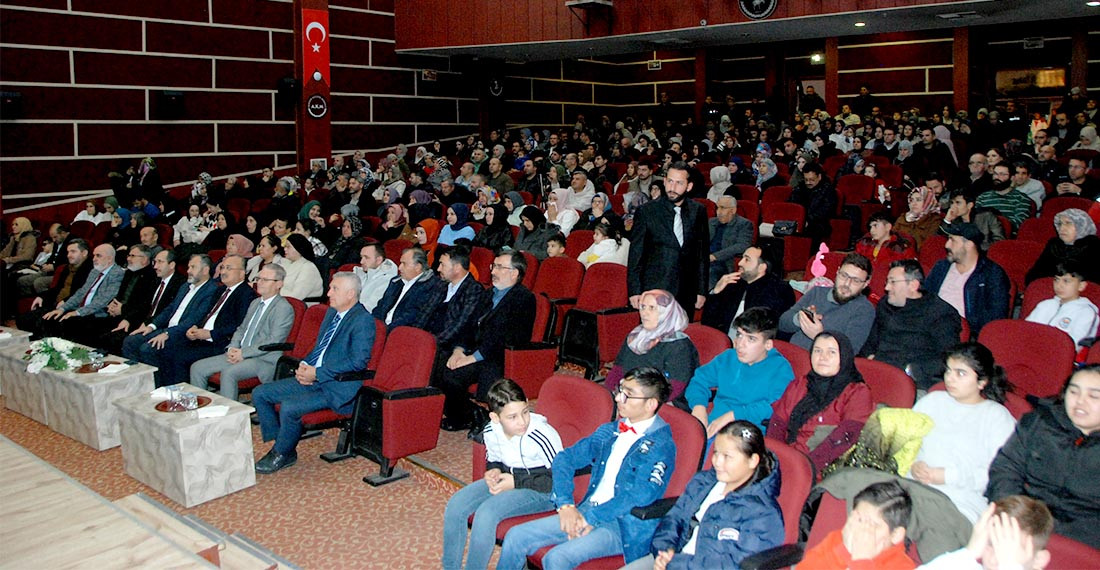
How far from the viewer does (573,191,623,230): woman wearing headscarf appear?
7.04 meters

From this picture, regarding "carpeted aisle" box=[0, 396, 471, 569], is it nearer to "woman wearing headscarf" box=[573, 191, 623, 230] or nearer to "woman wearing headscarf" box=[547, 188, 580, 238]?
"woman wearing headscarf" box=[573, 191, 623, 230]

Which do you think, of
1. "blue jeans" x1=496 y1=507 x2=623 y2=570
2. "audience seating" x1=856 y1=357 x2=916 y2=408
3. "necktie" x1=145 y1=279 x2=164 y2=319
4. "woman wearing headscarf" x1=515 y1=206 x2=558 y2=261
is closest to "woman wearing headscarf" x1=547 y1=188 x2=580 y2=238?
"woman wearing headscarf" x1=515 y1=206 x2=558 y2=261

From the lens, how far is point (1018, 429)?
280 cm

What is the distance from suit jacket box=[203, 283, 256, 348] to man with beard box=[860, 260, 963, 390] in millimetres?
3782

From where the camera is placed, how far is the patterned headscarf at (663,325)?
384cm

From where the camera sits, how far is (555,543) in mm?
2984

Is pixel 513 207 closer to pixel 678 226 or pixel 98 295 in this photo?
pixel 98 295

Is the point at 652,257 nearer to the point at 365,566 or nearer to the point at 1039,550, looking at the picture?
the point at 365,566

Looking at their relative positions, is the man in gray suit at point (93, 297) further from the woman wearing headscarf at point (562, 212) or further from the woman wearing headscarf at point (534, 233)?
the woman wearing headscarf at point (562, 212)

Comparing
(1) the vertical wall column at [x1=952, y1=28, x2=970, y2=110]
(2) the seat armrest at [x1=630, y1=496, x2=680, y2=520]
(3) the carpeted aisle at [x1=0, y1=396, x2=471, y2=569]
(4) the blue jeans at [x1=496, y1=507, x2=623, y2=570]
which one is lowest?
(3) the carpeted aisle at [x1=0, y1=396, x2=471, y2=569]

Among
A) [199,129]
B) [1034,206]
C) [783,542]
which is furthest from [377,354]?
[199,129]

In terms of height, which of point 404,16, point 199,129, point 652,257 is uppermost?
point 404,16

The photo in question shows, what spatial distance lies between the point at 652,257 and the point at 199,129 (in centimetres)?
947

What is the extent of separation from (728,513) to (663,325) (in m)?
1.33
